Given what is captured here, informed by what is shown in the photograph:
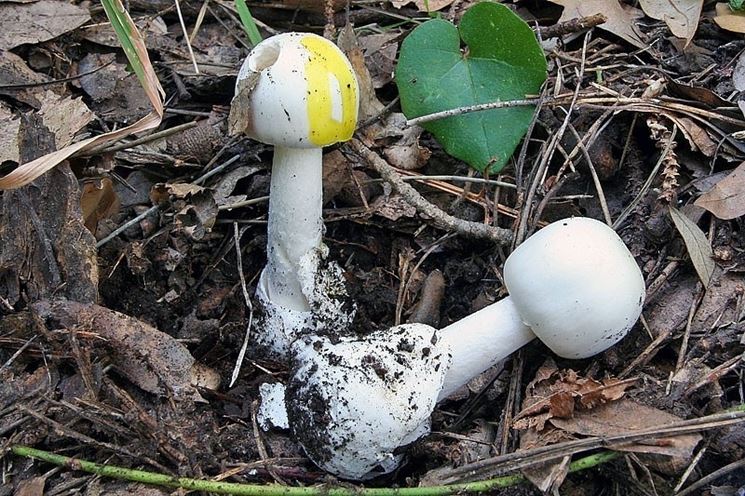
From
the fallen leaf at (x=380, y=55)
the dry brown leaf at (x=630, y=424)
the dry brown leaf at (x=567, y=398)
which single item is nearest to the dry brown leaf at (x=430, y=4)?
the fallen leaf at (x=380, y=55)

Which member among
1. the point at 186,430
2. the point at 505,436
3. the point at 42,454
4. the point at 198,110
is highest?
the point at 198,110

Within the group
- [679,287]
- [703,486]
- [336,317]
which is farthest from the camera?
[336,317]

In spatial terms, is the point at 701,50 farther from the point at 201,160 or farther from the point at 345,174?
the point at 201,160

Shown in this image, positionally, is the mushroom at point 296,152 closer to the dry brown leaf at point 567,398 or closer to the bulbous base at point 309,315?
the bulbous base at point 309,315

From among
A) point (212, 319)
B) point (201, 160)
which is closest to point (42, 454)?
point (212, 319)

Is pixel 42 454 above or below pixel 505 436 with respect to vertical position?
above

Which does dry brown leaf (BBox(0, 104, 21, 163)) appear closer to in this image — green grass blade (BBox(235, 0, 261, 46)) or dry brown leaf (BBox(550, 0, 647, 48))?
green grass blade (BBox(235, 0, 261, 46))
